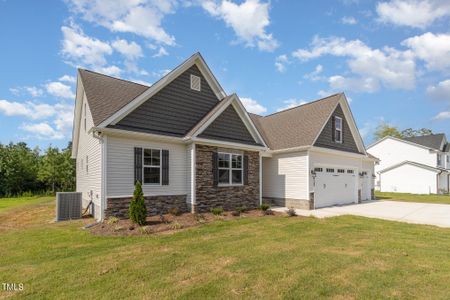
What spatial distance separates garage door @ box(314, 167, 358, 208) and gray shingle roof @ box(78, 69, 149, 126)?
11086 millimetres

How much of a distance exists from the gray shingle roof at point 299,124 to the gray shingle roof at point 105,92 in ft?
28.9

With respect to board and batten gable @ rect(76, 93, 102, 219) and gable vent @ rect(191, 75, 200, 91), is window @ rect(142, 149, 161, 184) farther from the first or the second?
gable vent @ rect(191, 75, 200, 91)

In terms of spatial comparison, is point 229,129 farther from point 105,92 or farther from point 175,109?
point 105,92

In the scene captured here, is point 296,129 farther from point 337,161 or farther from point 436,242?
point 436,242

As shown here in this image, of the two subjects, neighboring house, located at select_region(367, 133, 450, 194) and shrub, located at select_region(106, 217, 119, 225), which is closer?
shrub, located at select_region(106, 217, 119, 225)

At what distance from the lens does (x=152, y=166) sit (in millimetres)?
11266

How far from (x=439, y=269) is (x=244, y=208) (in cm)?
803

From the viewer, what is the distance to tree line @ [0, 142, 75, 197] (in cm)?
2666

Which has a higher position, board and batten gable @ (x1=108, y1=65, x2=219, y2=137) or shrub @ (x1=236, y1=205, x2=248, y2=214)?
board and batten gable @ (x1=108, y1=65, x2=219, y2=137)

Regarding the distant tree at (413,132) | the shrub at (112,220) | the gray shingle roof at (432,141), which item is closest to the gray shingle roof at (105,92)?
the shrub at (112,220)

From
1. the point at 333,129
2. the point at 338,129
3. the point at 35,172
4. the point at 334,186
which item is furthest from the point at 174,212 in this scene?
the point at 35,172

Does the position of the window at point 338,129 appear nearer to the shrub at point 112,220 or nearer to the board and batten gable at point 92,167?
the shrub at point 112,220

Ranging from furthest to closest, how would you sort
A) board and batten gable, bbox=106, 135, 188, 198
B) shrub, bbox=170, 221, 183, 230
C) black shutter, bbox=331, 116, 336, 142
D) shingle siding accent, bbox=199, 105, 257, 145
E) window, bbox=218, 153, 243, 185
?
black shutter, bbox=331, 116, 336, 142
window, bbox=218, 153, 243, 185
shingle siding accent, bbox=199, 105, 257, 145
board and batten gable, bbox=106, 135, 188, 198
shrub, bbox=170, 221, 183, 230

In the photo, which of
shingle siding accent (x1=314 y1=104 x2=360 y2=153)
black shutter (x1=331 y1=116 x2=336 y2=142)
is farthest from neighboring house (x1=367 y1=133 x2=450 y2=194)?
→ black shutter (x1=331 y1=116 x2=336 y2=142)
